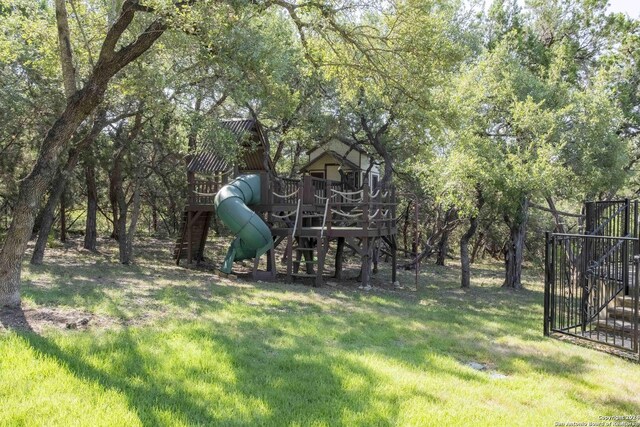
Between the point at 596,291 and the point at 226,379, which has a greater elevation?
the point at 596,291

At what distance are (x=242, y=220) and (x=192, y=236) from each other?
3.80 m

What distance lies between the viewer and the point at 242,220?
1355cm

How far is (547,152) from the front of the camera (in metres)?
12.6

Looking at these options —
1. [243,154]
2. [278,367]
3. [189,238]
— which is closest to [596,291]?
[278,367]

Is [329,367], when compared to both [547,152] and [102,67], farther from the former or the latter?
[547,152]

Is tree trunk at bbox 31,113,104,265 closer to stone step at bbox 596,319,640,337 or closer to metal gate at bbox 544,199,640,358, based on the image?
metal gate at bbox 544,199,640,358

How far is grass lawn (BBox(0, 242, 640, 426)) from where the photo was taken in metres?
3.88

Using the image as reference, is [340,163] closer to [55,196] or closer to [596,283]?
[55,196]

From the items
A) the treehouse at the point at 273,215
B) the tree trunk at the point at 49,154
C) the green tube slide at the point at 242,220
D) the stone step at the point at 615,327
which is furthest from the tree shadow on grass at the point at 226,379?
the treehouse at the point at 273,215

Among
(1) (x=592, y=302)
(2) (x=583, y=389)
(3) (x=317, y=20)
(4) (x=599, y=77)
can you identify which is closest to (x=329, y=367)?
(2) (x=583, y=389)

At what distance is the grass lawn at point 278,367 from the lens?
388 cm

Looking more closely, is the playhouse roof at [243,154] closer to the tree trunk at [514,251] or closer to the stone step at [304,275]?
the stone step at [304,275]

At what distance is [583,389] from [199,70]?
1159cm

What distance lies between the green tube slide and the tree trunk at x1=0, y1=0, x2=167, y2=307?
6.62 metres
